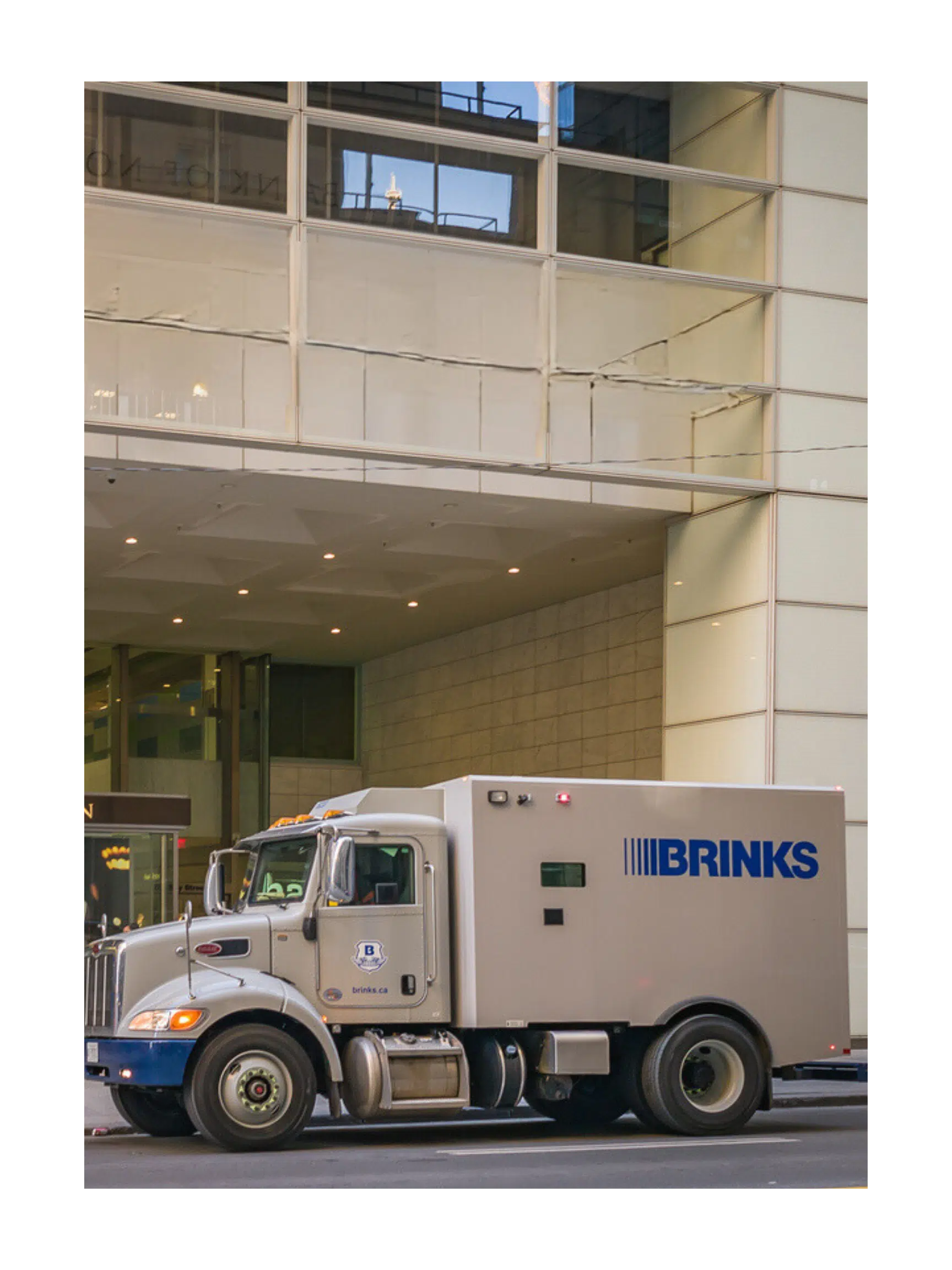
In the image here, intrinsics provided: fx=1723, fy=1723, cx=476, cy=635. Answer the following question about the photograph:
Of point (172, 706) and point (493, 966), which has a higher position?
point (172, 706)

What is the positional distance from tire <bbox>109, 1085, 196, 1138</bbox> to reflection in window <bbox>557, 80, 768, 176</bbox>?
1322cm

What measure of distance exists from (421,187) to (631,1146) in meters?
12.4

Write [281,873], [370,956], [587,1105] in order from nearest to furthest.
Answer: [370,956] → [281,873] → [587,1105]

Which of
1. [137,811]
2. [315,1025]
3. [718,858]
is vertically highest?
[137,811]

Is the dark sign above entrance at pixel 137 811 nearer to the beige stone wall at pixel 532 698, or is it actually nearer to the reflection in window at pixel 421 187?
the beige stone wall at pixel 532 698

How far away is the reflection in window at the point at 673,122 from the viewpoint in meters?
22.1

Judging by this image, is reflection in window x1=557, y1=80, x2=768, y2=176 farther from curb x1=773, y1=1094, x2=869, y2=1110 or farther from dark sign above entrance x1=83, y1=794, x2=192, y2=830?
curb x1=773, y1=1094, x2=869, y2=1110

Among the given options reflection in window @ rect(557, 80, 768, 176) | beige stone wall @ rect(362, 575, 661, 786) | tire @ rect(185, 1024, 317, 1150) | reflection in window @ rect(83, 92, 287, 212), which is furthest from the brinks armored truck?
beige stone wall @ rect(362, 575, 661, 786)

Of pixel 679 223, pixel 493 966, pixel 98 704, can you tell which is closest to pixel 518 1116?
pixel 493 966

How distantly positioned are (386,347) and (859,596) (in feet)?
23.2

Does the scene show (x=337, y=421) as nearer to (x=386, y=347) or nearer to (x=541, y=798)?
(x=386, y=347)

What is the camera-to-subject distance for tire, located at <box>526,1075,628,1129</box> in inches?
582

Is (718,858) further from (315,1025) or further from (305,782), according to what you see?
(305,782)

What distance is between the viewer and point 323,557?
27375 millimetres
